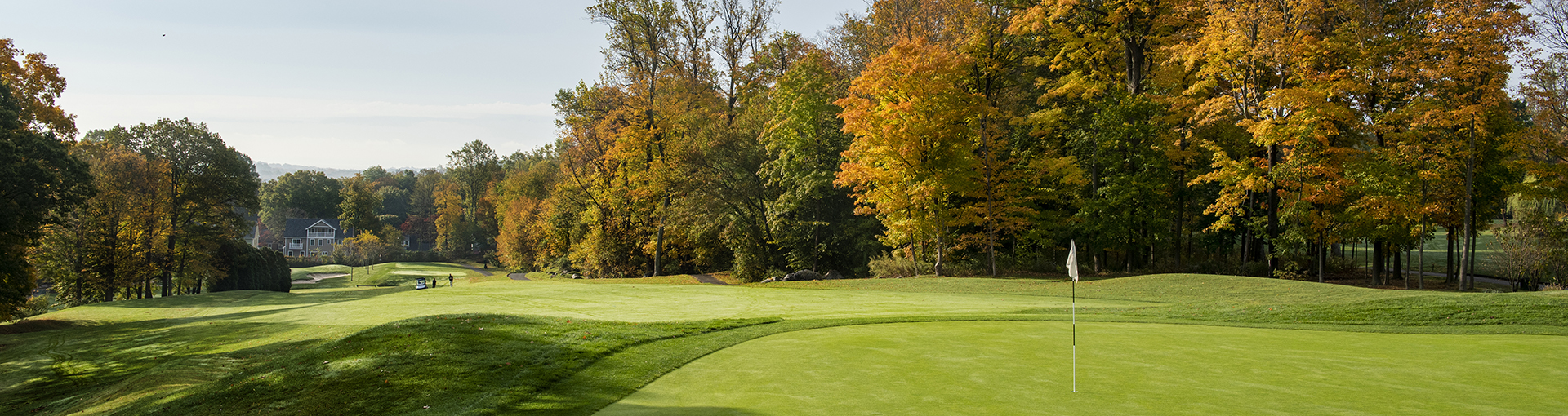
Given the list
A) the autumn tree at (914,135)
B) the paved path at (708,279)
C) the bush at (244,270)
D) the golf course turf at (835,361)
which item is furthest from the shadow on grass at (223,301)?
the autumn tree at (914,135)

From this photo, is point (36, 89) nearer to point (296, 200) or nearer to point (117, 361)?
point (117, 361)

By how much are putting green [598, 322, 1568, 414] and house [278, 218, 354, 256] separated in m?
109

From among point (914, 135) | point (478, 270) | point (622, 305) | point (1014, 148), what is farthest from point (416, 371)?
point (478, 270)

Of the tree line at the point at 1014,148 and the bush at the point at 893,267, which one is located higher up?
the tree line at the point at 1014,148

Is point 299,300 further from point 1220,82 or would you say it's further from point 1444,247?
point 1444,247

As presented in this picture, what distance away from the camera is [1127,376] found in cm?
762

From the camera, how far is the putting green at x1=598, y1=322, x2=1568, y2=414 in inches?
247

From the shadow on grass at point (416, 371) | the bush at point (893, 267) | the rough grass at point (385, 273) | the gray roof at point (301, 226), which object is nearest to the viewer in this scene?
the shadow on grass at point (416, 371)

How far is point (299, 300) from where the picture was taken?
2698cm

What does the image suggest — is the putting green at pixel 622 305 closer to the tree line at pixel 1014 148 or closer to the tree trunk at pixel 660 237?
the tree line at pixel 1014 148

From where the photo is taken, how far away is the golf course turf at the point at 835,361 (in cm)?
673

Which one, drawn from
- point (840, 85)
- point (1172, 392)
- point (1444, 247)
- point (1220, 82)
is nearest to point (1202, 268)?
point (1220, 82)

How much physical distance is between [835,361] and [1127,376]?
3.26m

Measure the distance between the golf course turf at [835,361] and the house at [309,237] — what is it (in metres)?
94.1
